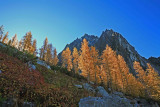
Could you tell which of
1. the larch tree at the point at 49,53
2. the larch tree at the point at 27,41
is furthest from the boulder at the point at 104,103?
the larch tree at the point at 49,53

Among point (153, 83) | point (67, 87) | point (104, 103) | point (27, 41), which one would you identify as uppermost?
point (27, 41)

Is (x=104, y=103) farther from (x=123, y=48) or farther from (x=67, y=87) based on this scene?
(x=123, y=48)

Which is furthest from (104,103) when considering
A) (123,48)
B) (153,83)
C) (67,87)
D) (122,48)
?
(123,48)

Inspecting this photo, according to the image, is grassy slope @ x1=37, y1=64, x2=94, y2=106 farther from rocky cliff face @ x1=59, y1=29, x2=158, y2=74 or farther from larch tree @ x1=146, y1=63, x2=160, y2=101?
rocky cliff face @ x1=59, y1=29, x2=158, y2=74

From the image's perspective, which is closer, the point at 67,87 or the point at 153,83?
the point at 67,87

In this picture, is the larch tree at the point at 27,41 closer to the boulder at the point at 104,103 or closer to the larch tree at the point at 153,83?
the boulder at the point at 104,103

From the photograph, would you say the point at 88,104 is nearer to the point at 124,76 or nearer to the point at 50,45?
the point at 124,76

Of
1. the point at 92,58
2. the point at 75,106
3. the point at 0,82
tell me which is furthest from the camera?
the point at 92,58

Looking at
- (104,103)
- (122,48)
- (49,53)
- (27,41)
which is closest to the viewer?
(104,103)

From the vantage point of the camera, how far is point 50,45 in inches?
1752

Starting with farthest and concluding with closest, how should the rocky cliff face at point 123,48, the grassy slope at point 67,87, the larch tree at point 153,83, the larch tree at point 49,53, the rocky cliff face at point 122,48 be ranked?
1. the rocky cliff face at point 122,48
2. the rocky cliff face at point 123,48
3. the larch tree at point 49,53
4. the larch tree at point 153,83
5. the grassy slope at point 67,87

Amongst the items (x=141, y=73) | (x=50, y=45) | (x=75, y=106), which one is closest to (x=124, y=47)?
(x=141, y=73)

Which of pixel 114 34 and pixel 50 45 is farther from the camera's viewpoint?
pixel 114 34

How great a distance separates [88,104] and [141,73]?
30.6 metres
